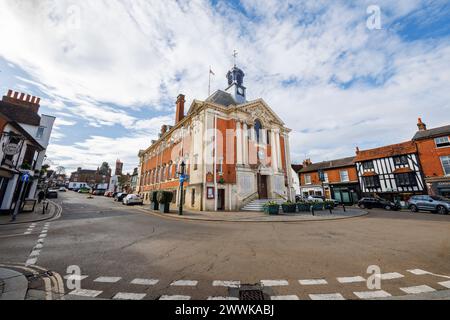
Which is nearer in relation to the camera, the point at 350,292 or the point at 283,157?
the point at 350,292

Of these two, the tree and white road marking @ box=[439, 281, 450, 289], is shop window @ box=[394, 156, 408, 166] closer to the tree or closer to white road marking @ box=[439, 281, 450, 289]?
white road marking @ box=[439, 281, 450, 289]

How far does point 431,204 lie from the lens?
18375 mm

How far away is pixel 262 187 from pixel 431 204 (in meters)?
17.0

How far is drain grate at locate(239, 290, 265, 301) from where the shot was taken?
314 centimetres

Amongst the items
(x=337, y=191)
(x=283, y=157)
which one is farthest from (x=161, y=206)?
(x=337, y=191)

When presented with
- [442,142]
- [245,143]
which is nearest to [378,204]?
[442,142]

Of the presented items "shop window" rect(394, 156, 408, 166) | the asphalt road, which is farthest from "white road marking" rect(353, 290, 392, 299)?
"shop window" rect(394, 156, 408, 166)

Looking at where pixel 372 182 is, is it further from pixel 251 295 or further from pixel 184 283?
pixel 184 283

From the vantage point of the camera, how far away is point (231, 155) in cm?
2050

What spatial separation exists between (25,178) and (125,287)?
50.1 feet

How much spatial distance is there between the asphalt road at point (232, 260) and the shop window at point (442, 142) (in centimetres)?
2444

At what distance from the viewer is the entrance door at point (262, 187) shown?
2222 cm
